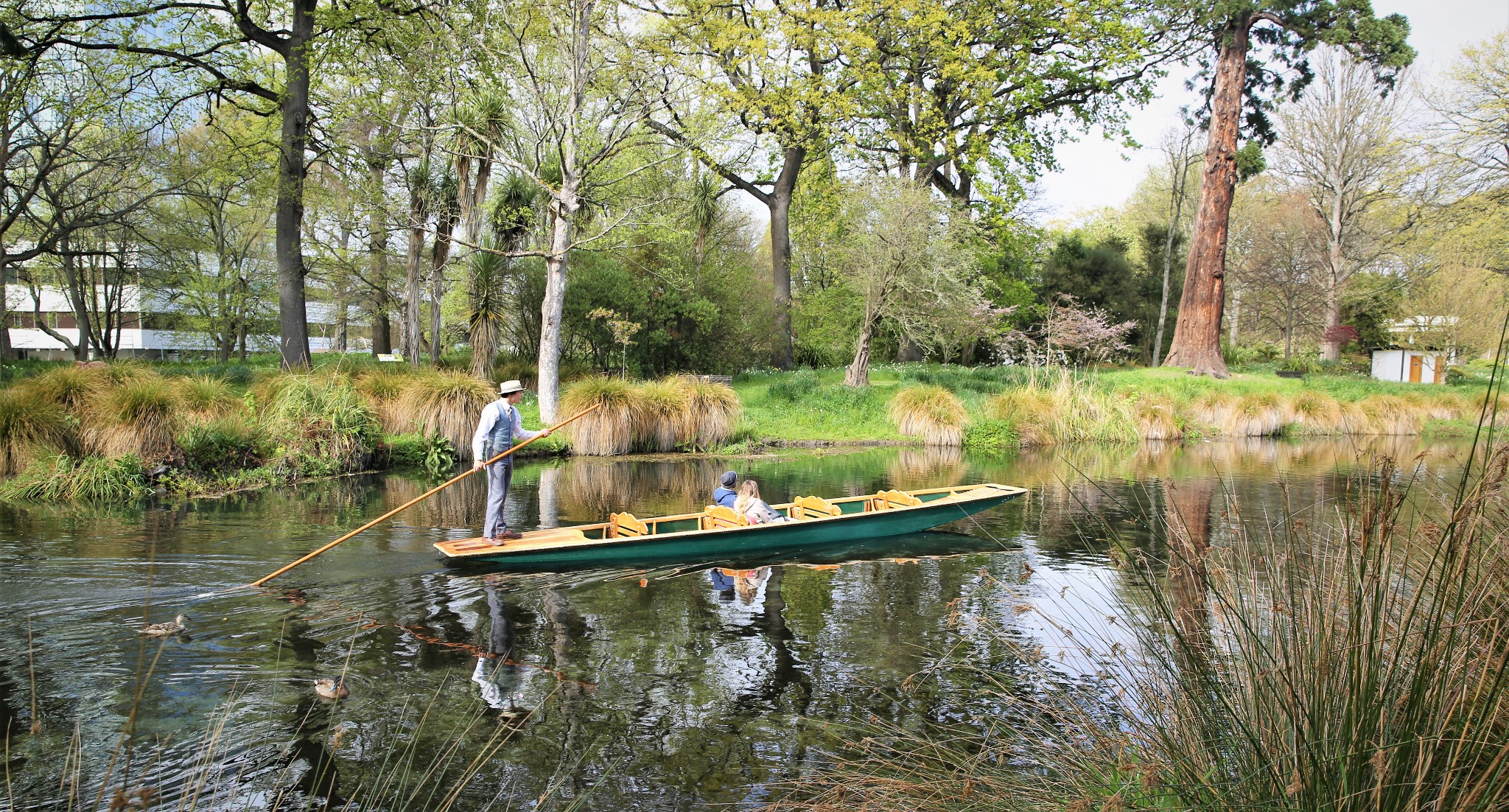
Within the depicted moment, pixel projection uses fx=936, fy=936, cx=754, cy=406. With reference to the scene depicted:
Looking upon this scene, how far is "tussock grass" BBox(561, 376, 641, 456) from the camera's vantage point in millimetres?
18047

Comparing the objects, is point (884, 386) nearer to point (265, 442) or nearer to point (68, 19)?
point (265, 442)

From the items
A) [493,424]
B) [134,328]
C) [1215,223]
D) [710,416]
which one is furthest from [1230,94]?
[134,328]

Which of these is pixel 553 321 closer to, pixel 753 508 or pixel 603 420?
pixel 603 420


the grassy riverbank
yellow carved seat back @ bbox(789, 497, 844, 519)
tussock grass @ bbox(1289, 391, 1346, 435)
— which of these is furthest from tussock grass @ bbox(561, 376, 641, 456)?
tussock grass @ bbox(1289, 391, 1346, 435)

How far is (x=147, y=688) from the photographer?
595 centimetres

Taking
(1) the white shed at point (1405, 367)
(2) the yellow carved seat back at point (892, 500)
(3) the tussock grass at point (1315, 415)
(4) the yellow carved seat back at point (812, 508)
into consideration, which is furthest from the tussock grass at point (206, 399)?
(1) the white shed at point (1405, 367)

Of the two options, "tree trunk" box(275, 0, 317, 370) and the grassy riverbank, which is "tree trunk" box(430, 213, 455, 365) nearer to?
the grassy riverbank

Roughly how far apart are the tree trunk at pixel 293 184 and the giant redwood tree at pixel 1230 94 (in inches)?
887

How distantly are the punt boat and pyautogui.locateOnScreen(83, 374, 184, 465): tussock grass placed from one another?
6.44 m

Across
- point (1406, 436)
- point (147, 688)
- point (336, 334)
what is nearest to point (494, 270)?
point (147, 688)

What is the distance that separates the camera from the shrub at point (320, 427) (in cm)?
1487

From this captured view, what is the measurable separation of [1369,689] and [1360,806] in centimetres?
31

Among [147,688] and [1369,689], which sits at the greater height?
[1369,689]

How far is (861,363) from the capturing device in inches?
920
